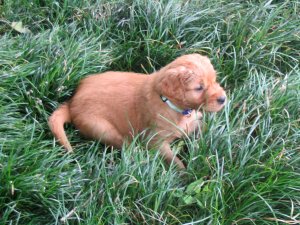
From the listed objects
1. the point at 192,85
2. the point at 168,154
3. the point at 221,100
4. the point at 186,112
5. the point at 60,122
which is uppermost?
the point at 192,85

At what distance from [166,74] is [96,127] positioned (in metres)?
0.85

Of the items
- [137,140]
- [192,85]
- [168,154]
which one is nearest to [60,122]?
[137,140]

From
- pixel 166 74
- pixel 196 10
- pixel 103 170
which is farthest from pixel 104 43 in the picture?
pixel 103 170

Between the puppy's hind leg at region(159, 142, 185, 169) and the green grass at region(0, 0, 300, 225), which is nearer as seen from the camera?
the green grass at region(0, 0, 300, 225)

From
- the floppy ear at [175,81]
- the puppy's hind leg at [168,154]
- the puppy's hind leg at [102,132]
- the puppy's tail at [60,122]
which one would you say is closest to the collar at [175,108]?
the floppy ear at [175,81]

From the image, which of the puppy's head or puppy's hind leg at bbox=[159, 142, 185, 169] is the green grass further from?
the puppy's head

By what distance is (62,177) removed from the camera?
423 cm

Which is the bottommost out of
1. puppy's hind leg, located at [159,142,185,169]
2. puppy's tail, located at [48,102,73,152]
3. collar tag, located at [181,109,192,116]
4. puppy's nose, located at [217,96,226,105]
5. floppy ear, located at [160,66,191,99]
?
puppy's hind leg, located at [159,142,185,169]

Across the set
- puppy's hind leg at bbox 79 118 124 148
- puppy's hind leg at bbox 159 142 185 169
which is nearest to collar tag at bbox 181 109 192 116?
puppy's hind leg at bbox 159 142 185 169

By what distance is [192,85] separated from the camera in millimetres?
4516

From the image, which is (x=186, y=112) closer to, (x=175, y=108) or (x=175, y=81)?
(x=175, y=108)

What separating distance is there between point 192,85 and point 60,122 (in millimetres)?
1204

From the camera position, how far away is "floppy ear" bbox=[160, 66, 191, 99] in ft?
14.7

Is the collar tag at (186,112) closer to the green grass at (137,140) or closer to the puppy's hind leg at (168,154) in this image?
the green grass at (137,140)
